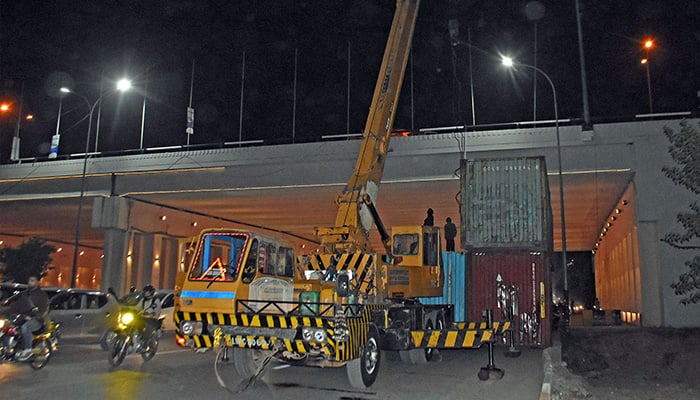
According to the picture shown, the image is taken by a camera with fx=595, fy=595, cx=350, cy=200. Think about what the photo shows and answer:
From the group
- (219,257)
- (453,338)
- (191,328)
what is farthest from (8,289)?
(453,338)

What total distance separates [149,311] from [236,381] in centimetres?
448

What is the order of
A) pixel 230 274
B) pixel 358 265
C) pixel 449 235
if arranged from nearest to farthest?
pixel 230 274
pixel 358 265
pixel 449 235

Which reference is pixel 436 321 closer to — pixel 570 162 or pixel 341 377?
pixel 341 377

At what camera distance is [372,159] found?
1390cm

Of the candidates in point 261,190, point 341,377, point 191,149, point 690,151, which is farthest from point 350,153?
point 341,377

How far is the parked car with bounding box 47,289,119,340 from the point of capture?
57.6 feet

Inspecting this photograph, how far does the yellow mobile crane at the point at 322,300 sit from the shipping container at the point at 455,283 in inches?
96.2

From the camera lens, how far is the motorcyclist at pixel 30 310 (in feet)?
38.0

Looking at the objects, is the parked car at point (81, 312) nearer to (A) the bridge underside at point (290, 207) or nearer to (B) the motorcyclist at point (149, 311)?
(B) the motorcyclist at point (149, 311)

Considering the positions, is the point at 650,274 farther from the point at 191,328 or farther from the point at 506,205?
the point at 191,328

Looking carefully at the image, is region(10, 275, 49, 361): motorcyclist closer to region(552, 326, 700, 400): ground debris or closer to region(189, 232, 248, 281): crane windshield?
region(189, 232, 248, 281): crane windshield

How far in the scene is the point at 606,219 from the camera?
35469 mm

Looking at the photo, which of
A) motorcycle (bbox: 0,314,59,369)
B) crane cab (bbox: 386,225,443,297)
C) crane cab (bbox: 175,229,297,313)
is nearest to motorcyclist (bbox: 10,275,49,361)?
motorcycle (bbox: 0,314,59,369)

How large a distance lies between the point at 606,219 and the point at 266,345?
31.1 metres
